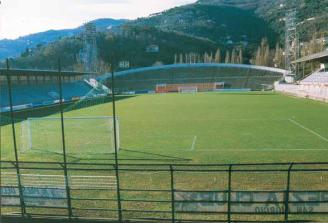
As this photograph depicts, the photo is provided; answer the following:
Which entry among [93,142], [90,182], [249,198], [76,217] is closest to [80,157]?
[93,142]

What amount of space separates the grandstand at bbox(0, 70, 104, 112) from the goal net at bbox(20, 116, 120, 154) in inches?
925

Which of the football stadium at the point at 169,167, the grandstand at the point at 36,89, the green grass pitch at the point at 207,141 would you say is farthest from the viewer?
the grandstand at the point at 36,89

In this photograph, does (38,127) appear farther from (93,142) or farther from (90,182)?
(90,182)

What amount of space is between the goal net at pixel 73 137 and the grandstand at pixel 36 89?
23.5 metres

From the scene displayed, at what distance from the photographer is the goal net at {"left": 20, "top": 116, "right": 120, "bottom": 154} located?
71.0ft

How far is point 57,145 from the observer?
896 inches

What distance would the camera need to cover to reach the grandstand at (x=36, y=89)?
55.3m

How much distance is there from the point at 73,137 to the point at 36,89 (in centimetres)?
4538

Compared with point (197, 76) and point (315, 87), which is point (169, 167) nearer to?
point (315, 87)

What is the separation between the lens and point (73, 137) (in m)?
25.2

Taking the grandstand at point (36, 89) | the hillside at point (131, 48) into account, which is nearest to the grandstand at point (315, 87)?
the grandstand at point (36, 89)

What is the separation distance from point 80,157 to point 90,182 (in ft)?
24.0

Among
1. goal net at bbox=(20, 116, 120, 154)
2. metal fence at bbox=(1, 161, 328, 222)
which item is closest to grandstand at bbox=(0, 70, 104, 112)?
goal net at bbox=(20, 116, 120, 154)

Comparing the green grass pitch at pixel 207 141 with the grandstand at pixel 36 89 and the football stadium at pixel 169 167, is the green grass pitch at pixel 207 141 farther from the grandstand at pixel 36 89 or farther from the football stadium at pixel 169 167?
the grandstand at pixel 36 89
